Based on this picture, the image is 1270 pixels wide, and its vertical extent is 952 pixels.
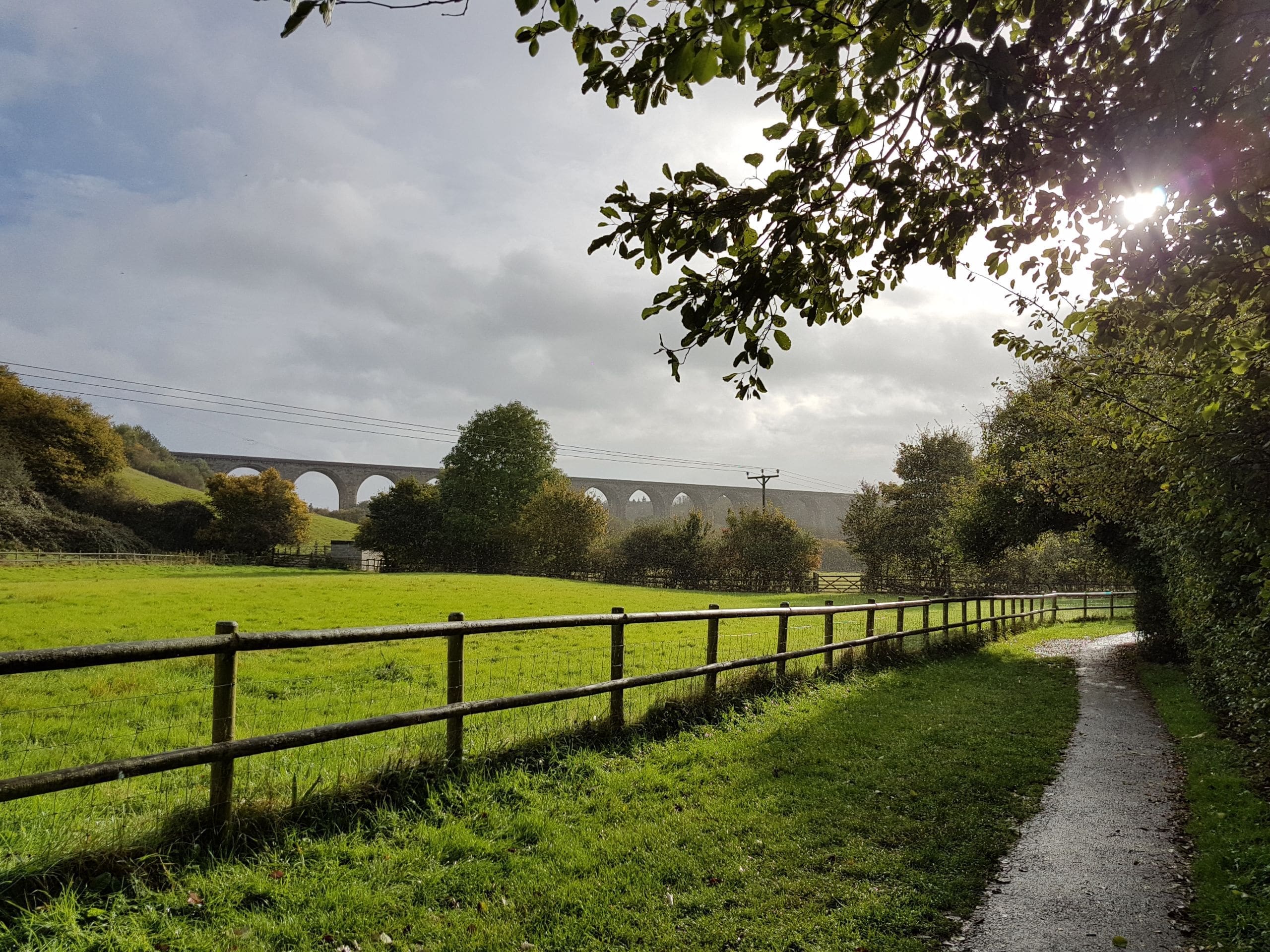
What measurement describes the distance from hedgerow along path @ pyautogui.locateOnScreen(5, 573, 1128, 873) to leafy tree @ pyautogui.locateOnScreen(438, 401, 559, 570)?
3727 cm

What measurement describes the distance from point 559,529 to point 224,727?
141 ft

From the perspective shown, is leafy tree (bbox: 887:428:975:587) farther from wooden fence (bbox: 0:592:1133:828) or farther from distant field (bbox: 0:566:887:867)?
wooden fence (bbox: 0:592:1133:828)

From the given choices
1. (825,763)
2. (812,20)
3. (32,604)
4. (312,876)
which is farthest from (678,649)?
(32,604)

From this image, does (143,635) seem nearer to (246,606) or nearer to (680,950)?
(246,606)

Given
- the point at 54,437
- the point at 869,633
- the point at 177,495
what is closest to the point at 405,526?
the point at 54,437

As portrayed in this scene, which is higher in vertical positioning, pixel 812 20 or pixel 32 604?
pixel 812 20

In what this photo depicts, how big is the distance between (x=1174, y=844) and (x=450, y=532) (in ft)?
156

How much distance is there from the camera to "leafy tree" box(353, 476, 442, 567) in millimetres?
48312

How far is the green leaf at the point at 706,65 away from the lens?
6.66 feet

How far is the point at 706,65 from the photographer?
2.04 metres

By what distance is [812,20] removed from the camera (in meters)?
2.27

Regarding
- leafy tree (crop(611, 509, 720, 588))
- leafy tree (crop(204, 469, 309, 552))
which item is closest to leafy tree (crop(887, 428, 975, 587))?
leafy tree (crop(611, 509, 720, 588))

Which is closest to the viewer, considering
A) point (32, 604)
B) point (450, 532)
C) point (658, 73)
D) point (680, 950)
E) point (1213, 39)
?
point (1213, 39)

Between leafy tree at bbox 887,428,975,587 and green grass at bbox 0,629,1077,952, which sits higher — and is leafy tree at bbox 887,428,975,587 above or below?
above
